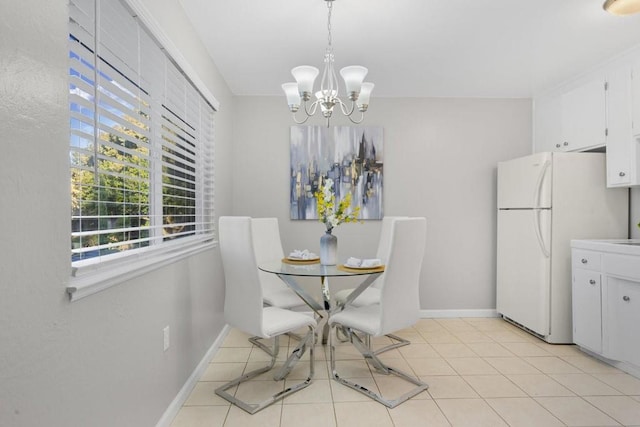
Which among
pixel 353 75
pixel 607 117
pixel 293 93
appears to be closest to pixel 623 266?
pixel 607 117

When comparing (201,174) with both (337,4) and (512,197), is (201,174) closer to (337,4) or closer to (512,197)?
(337,4)

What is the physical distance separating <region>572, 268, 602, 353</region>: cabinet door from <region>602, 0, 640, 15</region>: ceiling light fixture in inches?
70.0

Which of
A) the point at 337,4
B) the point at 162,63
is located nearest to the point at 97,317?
the point at 162,63

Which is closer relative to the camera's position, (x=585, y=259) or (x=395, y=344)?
(x=585, y=259)

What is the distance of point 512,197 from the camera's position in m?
3.34

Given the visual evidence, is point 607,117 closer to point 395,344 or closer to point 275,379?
point 395,344

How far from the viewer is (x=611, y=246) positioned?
2508mm

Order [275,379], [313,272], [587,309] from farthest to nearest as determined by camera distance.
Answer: [587,309]
[275,379]
[313,272]

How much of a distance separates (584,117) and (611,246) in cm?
122

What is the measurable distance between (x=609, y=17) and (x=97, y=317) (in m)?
3.30

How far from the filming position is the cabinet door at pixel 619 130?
2.62m

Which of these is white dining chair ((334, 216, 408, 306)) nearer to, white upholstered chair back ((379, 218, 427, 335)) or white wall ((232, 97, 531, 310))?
white upholstered chair back ((379, 218, 427, 335))

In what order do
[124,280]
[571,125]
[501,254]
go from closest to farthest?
[124,280], [571,125], [501,254]

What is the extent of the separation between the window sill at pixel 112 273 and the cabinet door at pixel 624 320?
3.03 metres
